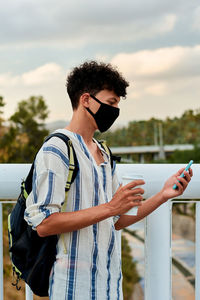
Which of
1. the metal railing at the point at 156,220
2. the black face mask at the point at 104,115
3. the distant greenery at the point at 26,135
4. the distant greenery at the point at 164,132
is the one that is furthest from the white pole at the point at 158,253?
the distant greenery at the point at 164,132

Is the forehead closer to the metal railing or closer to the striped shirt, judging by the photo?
the striped shirt

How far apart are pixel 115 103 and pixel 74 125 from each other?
0.16 m

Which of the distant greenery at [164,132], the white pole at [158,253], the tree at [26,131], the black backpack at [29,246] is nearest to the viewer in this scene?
the black backpack at [29,246]

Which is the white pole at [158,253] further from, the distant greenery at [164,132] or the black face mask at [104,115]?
the distant greenery at [164,132]

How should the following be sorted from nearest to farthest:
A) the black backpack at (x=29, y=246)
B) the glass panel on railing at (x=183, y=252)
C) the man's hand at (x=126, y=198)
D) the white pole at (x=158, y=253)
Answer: the man's hand at (x=126, y=198), the black backpack at (x=29, y=246), the white pole at (x=158, y=253), the glass panel on railing at (x=183, y=252)

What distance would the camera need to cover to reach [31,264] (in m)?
1.38

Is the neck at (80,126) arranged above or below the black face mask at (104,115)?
below

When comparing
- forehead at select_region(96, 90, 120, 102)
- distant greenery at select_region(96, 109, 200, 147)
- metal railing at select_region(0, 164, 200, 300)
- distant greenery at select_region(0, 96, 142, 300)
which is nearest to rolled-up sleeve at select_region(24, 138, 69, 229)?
forehead at select_region(96, 90, 120, 102)

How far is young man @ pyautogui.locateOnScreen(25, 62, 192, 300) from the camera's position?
1264 mm

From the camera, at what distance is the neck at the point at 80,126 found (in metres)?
1.42

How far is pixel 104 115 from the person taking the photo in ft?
4.75

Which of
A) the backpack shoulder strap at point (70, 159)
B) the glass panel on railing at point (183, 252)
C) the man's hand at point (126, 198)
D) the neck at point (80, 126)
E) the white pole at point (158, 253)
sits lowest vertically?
the glass panel on railing at point (183, 252)

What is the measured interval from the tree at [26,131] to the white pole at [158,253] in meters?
31.3

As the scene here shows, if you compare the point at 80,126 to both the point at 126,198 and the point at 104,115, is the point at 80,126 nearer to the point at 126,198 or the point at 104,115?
the point at 104,115
